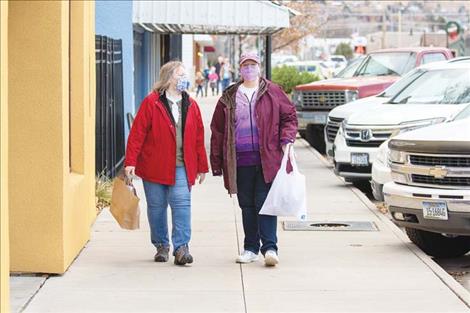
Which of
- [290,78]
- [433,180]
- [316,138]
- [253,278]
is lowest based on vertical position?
[253,278]

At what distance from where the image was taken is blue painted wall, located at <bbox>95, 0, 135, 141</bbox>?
627 inches

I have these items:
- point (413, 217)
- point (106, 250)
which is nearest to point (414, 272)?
point (413, 217)

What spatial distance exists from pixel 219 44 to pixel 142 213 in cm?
9742

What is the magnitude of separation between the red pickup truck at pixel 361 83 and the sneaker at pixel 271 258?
456 inches

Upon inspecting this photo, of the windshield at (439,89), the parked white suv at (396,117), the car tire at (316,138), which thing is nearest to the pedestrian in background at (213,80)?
the car tire at (316,138)

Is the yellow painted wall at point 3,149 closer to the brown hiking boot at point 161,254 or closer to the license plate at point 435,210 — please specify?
the brown hiking boot at point 161,254

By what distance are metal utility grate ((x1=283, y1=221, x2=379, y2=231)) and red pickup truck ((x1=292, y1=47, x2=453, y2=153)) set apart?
872 cm

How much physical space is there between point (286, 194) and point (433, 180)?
1419mm

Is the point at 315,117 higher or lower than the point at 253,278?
higher

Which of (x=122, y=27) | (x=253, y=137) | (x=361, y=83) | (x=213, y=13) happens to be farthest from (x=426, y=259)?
(x=361, y=83)

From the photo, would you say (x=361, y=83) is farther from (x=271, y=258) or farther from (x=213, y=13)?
(x=271, y=258)

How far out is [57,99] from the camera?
8.93 metres

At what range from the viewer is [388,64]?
2212 centimetres

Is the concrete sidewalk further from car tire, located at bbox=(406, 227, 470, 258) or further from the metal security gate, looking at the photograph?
the metal security gate
